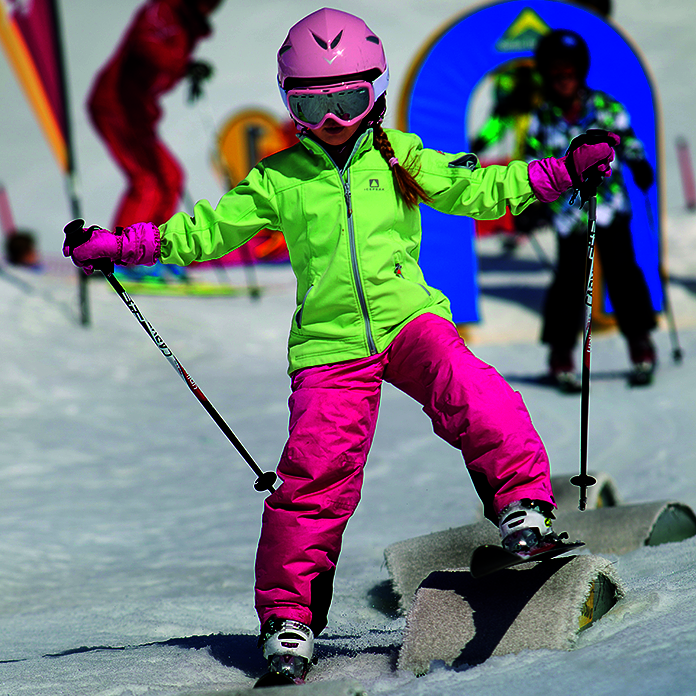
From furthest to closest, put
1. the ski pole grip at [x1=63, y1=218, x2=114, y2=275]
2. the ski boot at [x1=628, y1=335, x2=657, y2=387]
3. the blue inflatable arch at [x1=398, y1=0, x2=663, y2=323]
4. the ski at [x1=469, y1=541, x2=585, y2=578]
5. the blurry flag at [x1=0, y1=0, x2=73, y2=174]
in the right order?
the blurry flag at [x1=0, y1=0, x2=73, y2=174] → the blue inflatable arch at [x1=398, y1=0, x2=663, y2=323] → the ski boot at [x1=628, y1=335, x2=657, y2=387] → the ski pole grip at [x1=63, y1=218, x2=114, y2=275] → the ski at [x1=469, y1=541, x2=585, y2=578]

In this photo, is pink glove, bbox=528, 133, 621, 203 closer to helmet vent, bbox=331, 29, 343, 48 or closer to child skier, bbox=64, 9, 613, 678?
child skier, bbox=64, 9, 613, 678

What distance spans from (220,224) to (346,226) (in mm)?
340

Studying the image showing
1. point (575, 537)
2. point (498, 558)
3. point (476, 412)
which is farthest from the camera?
point (575, 537)

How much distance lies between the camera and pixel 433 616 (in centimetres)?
209

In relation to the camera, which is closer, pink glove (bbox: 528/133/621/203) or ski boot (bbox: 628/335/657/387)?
pink glove (bbox: 528/133/621/203)

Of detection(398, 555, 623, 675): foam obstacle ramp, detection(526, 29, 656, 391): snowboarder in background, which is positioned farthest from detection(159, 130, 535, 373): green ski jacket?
detection(526, 29, 656, 391): snowboarder in background

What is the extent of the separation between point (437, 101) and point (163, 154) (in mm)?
4124

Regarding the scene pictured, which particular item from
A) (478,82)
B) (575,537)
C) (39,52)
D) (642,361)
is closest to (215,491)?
(575,537)

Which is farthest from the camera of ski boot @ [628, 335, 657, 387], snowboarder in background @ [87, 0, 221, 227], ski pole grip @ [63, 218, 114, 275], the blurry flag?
snowboarder in background @ [87, 0, 221, 227]

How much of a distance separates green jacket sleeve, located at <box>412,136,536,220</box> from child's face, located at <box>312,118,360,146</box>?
0.19 m

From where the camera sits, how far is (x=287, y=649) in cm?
203

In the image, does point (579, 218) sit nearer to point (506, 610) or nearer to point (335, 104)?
point (335, 104)

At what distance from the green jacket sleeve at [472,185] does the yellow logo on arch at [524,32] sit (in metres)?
5.26

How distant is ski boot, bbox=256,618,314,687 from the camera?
2016mm
